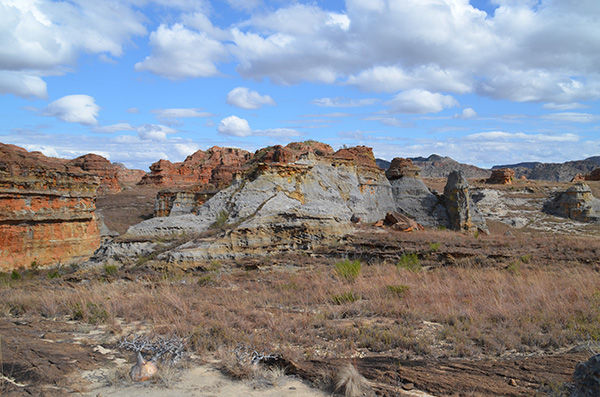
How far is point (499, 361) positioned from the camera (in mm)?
3744

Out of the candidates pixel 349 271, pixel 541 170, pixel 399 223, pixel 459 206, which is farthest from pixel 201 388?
pixel 541 170

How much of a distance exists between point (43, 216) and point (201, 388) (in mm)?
14027

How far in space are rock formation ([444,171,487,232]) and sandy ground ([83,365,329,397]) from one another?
66.5ft

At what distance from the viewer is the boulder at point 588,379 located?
2.52 m

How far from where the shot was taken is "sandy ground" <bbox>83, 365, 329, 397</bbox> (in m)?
3.09

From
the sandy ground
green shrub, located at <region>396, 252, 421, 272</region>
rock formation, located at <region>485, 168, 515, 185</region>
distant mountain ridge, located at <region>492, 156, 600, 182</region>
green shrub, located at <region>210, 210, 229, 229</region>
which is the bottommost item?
the sandy ground

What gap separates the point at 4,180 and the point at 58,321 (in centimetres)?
1084

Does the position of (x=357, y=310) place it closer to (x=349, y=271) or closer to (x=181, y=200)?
(x=349, y=271)

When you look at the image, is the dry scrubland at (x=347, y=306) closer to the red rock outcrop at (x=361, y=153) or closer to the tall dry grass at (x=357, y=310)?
the tall dry grass at (x=357, y=310)

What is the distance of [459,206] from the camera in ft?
71.3

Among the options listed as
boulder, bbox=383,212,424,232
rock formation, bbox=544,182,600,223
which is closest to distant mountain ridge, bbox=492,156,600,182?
rock formation, bbox=544,182,600,223

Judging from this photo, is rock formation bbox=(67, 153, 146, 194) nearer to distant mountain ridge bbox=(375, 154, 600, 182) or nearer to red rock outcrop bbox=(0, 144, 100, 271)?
red rock outcrop bbox=(0, 144, 100, 271)

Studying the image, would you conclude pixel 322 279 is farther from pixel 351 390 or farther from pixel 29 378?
pixel 29 378

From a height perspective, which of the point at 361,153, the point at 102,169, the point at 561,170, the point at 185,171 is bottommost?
the point at 361,153
